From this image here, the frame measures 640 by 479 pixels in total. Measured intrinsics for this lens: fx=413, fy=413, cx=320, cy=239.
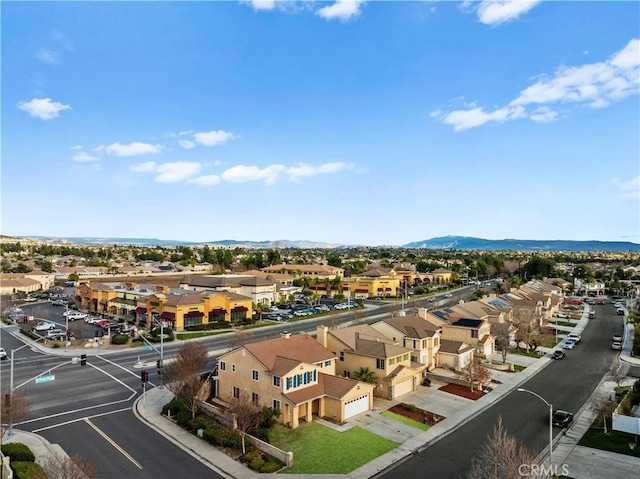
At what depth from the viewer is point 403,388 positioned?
44.5 meters

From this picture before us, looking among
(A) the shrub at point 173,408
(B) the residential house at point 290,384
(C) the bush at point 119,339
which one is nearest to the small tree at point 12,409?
(A) the shrub at point 173,408

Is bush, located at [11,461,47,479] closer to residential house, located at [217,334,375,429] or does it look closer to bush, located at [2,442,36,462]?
bush, located at [2,442,36,462]

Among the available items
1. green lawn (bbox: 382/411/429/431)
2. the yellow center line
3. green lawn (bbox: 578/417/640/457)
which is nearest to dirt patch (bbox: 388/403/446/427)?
green lawn (bbox: 382/411/429/431)

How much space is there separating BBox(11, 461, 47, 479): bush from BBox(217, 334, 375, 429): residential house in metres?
14.6

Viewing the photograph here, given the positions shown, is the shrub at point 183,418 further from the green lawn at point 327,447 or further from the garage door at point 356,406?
the garage door at point 356,406

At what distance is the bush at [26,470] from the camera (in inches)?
961

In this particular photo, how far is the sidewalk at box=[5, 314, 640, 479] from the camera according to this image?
28.7 m

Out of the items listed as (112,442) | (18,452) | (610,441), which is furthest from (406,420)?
(18,452)

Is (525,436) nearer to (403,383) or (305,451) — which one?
(403,383)

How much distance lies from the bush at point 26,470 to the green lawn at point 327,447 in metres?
15.2

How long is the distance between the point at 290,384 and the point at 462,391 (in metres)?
20.9

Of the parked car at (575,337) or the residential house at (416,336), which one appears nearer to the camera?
the residential house at (416,336)

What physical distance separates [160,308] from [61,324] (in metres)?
19.1

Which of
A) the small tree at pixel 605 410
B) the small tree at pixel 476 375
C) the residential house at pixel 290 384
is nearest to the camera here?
the small tree at pixel 605 410
